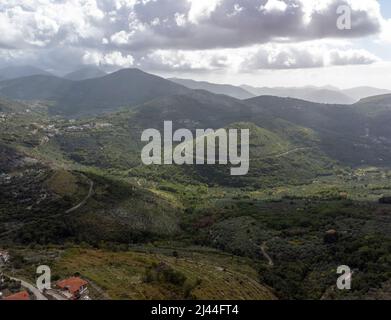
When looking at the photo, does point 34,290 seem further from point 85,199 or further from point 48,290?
point 85,199

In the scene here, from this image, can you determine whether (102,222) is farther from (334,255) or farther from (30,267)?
(334,255)

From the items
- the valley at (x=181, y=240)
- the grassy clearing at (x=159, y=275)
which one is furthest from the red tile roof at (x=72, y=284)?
the grassy clearing at (x=159, y=275)

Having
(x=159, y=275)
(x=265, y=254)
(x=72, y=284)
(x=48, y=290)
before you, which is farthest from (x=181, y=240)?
(x=48, y=290)

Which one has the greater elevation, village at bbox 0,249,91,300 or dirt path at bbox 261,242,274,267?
village at bbox 0,249,91,300

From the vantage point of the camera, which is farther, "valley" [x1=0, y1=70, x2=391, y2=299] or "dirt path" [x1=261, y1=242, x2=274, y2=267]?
"dirt path" [x1=261, y1=242, x2=274, y2=267]

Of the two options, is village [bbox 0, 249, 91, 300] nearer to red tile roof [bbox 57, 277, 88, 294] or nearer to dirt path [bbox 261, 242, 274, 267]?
red tile roof [bbox 57, 277, 88, 294]

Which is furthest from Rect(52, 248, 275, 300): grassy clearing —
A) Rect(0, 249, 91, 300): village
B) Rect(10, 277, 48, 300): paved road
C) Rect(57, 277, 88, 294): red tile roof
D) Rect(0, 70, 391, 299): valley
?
Rect(10, 277, 48, 300): paved road

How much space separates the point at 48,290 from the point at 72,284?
3443 millimetres

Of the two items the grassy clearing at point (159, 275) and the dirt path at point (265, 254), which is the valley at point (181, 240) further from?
the dirt path at point (265, 254)

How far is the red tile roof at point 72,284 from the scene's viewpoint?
66.5 meters

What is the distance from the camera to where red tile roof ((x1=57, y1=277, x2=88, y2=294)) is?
218 ft
